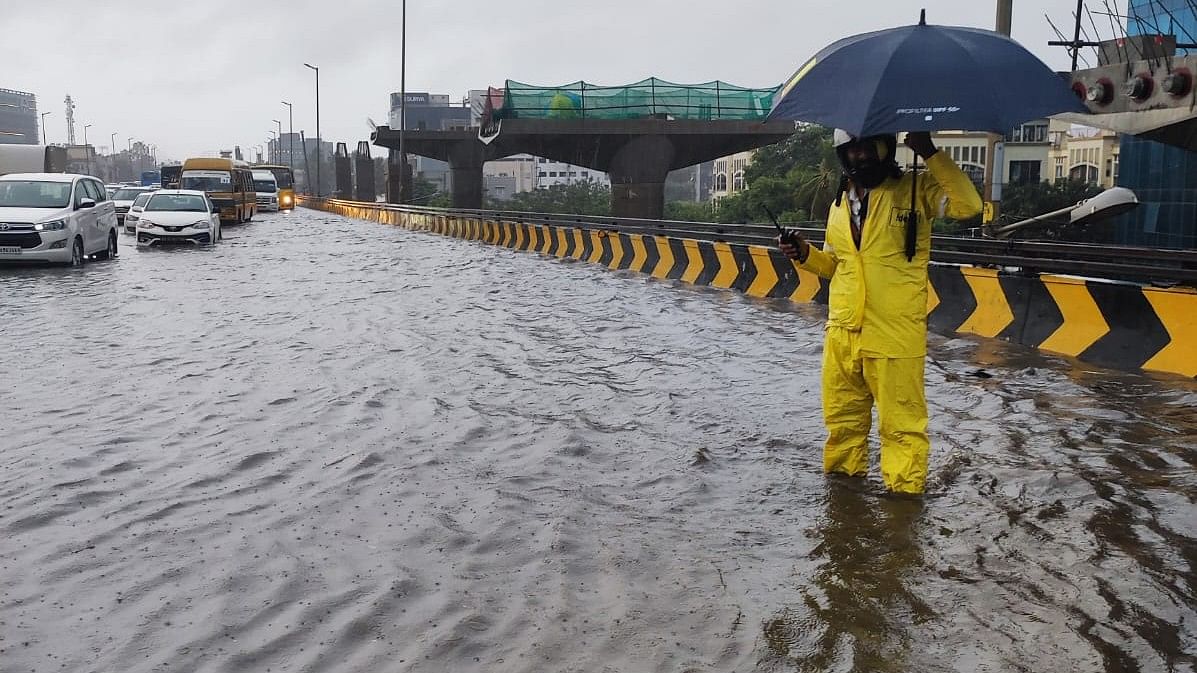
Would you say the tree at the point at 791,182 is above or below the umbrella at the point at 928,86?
below

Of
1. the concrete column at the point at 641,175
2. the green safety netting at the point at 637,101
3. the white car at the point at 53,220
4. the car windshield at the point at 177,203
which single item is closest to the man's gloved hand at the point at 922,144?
the white car at the point at 53,220

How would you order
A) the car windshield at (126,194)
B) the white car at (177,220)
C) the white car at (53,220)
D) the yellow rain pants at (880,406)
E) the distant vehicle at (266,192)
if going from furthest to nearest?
the distant vehicle at (266,192) → the car windshield at (126,194) → the white car at (177,220) → the white car at (53,220) → the yellow rain pants at (880,406)

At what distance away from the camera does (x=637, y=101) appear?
43.5 metres

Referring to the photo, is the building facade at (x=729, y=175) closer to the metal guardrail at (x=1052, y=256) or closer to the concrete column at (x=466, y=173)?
the concrete column at (x=466, y=173)

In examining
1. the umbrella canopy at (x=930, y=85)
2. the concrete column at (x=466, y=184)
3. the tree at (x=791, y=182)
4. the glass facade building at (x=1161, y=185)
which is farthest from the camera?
the tree at (x=791, y=182)

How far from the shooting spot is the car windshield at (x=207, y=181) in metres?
43.8

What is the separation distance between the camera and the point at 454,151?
56469 mm

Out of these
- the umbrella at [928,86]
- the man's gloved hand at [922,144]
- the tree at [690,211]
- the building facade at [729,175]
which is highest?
the umbrella at [928,86]

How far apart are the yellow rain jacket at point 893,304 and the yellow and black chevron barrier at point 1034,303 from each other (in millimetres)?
4486

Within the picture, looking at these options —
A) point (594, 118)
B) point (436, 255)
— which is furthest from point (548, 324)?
point (594, 118)

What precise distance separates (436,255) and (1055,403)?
19.2 metres

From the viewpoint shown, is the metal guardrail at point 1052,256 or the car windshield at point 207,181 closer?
the metal guardrail at point 1052,256

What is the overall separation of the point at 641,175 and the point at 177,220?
21.3m

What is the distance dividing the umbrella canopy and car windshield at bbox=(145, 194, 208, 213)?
25329mm
